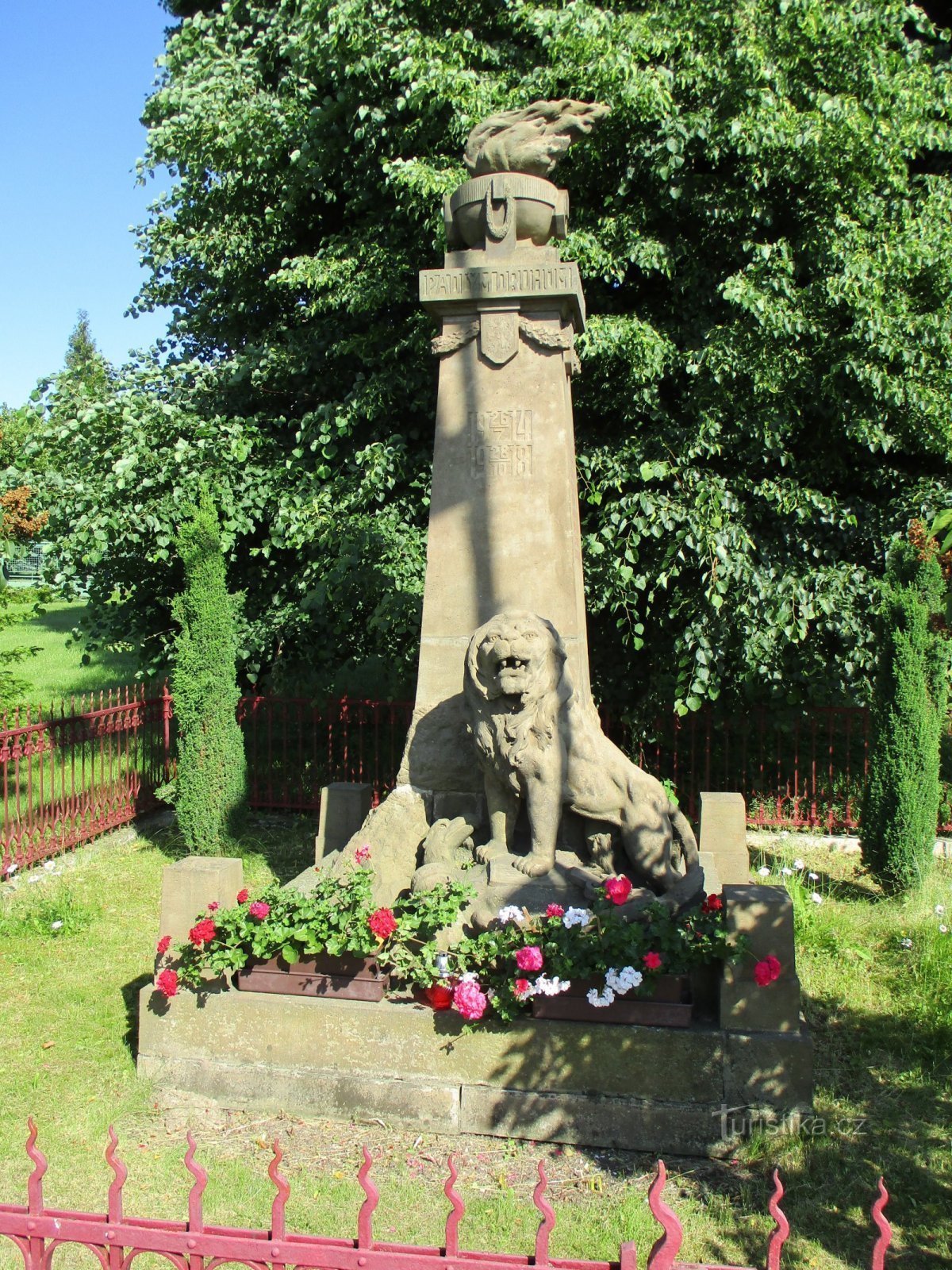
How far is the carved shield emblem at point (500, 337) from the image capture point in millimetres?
5734

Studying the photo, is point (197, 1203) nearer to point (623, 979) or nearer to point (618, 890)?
point (623, 979)

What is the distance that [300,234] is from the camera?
1009cm

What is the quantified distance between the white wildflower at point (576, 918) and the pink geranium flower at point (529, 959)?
10.5 inches

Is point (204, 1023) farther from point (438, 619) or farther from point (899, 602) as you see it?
point (899, 602)

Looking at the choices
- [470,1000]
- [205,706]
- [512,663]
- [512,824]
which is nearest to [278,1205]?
[470,1000]

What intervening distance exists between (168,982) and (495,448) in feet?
10.5

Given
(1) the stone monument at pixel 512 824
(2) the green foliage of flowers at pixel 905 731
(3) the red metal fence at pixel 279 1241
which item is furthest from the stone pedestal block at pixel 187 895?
(2) the green foliage of flowers at pixel 905 731

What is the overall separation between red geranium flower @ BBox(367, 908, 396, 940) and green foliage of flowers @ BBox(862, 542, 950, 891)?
14.7 ft

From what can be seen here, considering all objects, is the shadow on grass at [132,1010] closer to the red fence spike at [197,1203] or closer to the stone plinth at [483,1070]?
the stone plinth at [483,1070]

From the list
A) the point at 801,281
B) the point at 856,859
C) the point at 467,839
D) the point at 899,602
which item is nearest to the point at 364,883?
the point at 467,839

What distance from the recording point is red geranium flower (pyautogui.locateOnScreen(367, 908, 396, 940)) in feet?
14.2

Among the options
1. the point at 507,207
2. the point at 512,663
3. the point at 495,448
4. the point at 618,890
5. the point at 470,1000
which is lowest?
the point at 470,1000

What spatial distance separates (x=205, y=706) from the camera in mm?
8688

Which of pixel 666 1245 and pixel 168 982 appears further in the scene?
pixel 168 982
